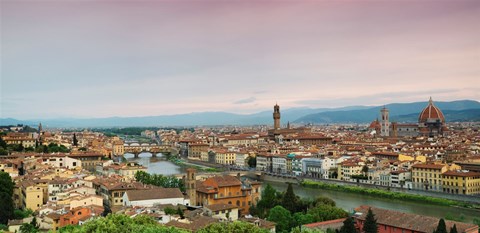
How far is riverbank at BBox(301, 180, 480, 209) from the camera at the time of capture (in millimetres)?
19220

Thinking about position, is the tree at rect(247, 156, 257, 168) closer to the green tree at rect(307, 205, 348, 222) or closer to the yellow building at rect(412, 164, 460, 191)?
Answer: the yellow building at rect(412, 164, 460, 191)

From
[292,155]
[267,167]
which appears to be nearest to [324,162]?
[292,155]

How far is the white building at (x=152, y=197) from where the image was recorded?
15039mm

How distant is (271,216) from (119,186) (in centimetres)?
535

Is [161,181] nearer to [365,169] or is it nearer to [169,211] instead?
[169,211]

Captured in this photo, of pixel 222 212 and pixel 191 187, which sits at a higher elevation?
pixel 191 187

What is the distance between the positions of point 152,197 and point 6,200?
3.96 m

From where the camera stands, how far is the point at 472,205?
61.1ft

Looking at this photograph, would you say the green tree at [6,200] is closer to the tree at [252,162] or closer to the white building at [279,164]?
the white building at [279,164]

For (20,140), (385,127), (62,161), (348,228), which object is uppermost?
(385,127)

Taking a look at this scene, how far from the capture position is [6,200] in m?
14.1

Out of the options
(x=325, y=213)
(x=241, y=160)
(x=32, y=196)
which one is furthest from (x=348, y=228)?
(x=241, y=160)

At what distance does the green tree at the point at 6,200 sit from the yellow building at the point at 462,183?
53.3 ft

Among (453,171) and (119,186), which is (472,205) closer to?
(453,171)
